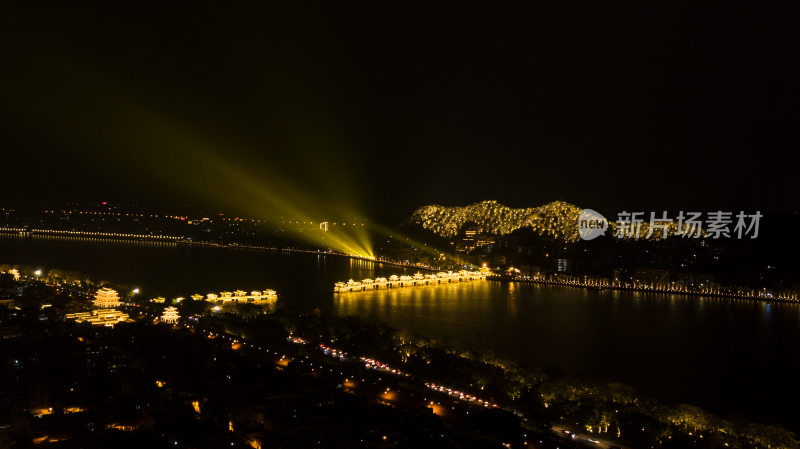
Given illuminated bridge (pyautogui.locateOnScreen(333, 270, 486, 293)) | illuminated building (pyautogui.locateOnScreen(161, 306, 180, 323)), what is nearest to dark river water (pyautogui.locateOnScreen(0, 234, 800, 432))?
illuminated bridge (pyautogui.locateOnScreen(333, 270, 486, 293))

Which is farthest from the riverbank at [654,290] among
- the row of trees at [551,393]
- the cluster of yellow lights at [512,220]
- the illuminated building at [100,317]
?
the illuminated building at [100,317]

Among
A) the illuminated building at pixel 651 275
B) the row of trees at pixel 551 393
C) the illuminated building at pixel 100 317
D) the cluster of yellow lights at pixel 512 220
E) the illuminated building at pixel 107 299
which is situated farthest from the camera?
the cluster of yellow lights at pixel 512 220

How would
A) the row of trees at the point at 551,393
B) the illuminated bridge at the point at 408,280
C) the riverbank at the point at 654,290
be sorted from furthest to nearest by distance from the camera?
the illuminated bridge at the point at 408,280
the riverbank at the point at 654,290
the row of trees at the point at 551,393

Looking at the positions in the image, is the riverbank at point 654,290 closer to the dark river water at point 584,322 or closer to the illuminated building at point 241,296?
the dark river water at point 584,322

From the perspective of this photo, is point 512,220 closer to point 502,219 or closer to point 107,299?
point 502,219

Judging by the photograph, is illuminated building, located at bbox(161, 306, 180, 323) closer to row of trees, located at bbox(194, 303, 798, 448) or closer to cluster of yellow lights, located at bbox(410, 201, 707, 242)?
row of trees, located at bbox(194, 303, 798, 448)

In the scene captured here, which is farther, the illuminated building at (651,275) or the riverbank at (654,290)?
the illuminated building at (651,275)

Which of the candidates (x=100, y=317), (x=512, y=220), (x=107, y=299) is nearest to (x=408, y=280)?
(x=107, y=299)
